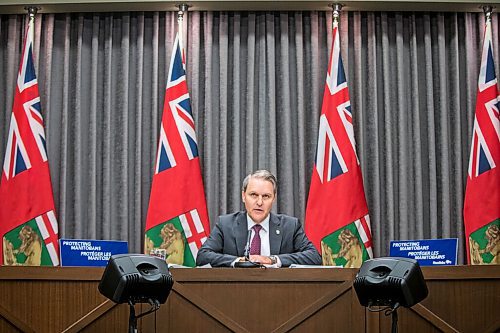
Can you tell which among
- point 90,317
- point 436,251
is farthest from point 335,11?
point 90,317

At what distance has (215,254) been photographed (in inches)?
201

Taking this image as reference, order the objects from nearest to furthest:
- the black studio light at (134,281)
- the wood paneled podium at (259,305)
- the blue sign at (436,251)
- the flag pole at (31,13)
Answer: the black studio light at (134,281)
the wood paneled podium at (259,305)
the blue sign at (436,251)
the flag pole at (31,13)

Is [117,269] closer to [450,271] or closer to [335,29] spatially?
[450,271]

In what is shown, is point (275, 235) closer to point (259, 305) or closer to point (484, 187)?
point (259, 305)

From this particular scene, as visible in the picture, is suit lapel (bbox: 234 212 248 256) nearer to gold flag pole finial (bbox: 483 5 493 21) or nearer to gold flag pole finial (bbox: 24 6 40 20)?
gold flag pole finial (bbox: 24 6 40 20)

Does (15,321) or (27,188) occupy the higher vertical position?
(27,188)

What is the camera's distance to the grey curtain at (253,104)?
7.09 metres

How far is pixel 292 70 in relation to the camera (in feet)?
23.8

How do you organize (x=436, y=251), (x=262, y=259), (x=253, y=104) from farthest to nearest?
(x=253, y=104), (x=436, y=251), (x=262, y=259)

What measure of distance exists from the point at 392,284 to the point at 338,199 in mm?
3067

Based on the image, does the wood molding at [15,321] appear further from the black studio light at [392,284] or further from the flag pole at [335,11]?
the flag pole at [335,11]

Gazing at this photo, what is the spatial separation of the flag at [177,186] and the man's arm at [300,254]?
1459 millimetres

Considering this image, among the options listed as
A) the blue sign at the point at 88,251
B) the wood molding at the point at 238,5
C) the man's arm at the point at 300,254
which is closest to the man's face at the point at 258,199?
the man's arm at the point at 300,254

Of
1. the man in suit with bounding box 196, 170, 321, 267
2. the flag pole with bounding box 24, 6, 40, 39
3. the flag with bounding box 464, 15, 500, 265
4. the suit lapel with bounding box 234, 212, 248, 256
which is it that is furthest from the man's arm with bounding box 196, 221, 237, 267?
the flag pole with bounding box 24, 6, 40, 39
